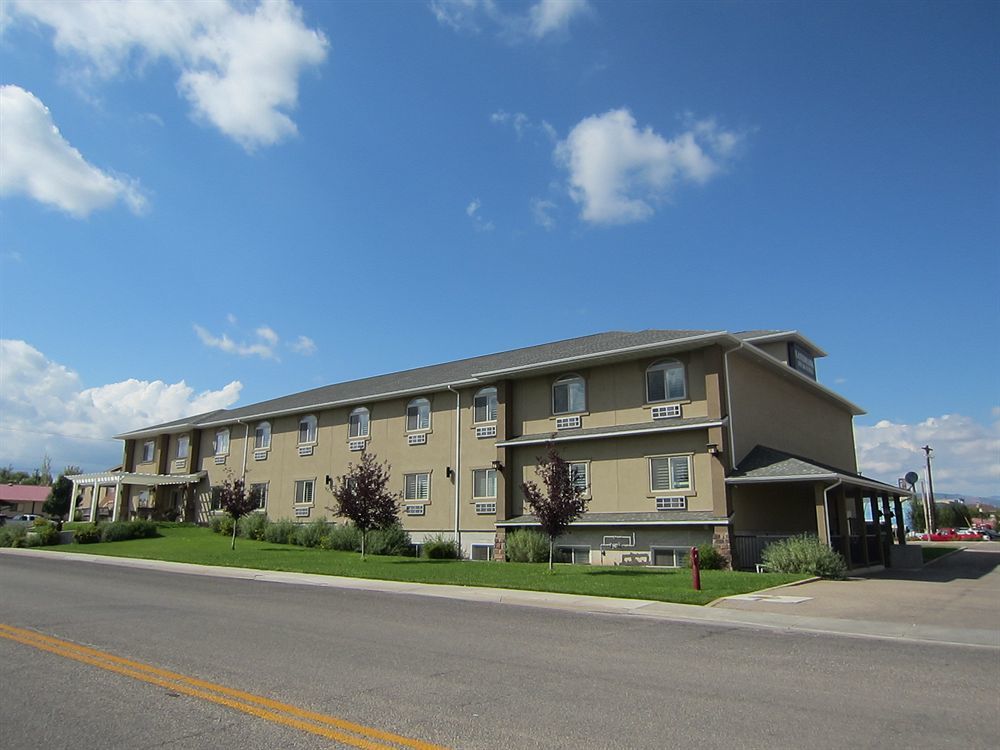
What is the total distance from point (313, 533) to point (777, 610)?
948 inches

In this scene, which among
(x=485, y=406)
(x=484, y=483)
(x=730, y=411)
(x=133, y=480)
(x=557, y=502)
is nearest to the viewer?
(x=557, y=502)

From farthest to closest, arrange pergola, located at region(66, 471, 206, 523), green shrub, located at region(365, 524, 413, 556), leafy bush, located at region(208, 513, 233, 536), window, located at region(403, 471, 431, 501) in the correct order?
pergola, located at region(66, 471, 206, 523), leafy bush, located at region(208, 513, 233, 536), window, located at region(403, 471, 431, 501), green shrub, located at region(365, 524, 413, 556)

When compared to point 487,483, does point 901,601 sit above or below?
below

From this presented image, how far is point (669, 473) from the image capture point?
24.1 metres

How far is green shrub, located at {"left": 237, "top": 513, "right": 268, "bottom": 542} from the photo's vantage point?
36.1 meters

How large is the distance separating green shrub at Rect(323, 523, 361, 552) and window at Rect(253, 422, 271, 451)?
10159 mm

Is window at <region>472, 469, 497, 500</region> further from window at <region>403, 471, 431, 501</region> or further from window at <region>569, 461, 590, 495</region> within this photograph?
window at <region>569, 461, 590, 495</region>

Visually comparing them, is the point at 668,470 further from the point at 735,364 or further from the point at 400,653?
the point at 400,653

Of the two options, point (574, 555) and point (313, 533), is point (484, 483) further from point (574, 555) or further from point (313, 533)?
point (313, 533)

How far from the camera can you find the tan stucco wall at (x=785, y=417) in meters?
24.3

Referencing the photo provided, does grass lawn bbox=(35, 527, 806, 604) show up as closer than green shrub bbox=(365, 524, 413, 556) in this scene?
Yes

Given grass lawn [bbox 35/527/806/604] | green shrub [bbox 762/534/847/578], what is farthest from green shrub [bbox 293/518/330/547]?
green shrub [bbox 762/534/847/578]

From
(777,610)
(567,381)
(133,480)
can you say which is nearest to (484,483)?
(567,381)

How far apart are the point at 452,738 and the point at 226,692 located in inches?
101
